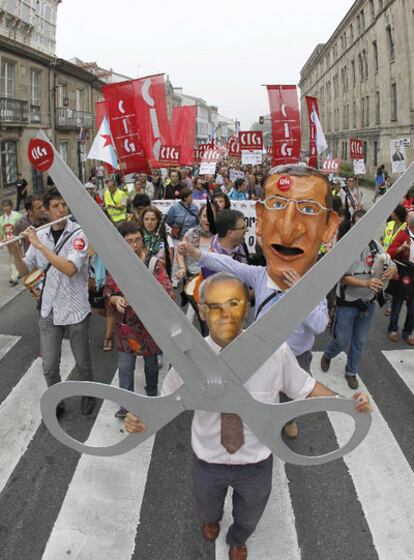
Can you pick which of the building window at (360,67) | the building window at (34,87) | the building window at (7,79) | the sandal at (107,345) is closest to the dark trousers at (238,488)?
the sandal at (107,345)

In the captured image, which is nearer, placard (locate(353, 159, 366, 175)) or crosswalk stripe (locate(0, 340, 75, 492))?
crosswalk stripe (locate(0, 340, 75, 492))

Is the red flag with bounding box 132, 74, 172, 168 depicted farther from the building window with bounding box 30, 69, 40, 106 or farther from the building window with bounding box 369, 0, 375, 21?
the building window with bounding box 369, 0, 375, 21

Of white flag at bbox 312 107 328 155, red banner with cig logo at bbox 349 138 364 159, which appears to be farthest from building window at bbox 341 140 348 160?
white flag at bbox 312 107 328 155

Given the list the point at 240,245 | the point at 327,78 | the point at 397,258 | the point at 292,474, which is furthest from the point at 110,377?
the point at 327,78

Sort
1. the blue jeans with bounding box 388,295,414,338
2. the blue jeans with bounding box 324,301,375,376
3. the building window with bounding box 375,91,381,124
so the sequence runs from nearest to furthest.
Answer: the blue jeans with bounding box 324,301,375,376
the blue jeans with bounding box 388,295,414,338
the building window with bounding box 375,91,381,124

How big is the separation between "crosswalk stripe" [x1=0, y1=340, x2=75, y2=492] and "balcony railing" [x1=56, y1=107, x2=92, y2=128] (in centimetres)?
2524

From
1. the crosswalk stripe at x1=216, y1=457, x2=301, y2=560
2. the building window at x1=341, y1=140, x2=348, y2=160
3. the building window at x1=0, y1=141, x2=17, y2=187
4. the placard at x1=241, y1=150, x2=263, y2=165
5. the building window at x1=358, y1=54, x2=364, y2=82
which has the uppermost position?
the building window at x1=358, y1=54, x2=364, y2=82

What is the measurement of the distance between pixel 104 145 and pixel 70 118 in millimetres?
22418

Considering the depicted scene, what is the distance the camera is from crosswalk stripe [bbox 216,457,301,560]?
8.75 feet

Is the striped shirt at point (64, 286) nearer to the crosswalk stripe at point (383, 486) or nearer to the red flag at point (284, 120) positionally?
the crosswalk stripe at point (383, 486)

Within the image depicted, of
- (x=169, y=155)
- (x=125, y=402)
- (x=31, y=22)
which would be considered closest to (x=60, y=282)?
(x=125, y=402)

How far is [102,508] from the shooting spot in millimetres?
2994

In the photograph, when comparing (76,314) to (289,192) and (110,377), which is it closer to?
(110,377)

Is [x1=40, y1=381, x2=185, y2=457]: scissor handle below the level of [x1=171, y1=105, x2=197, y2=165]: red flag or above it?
below
